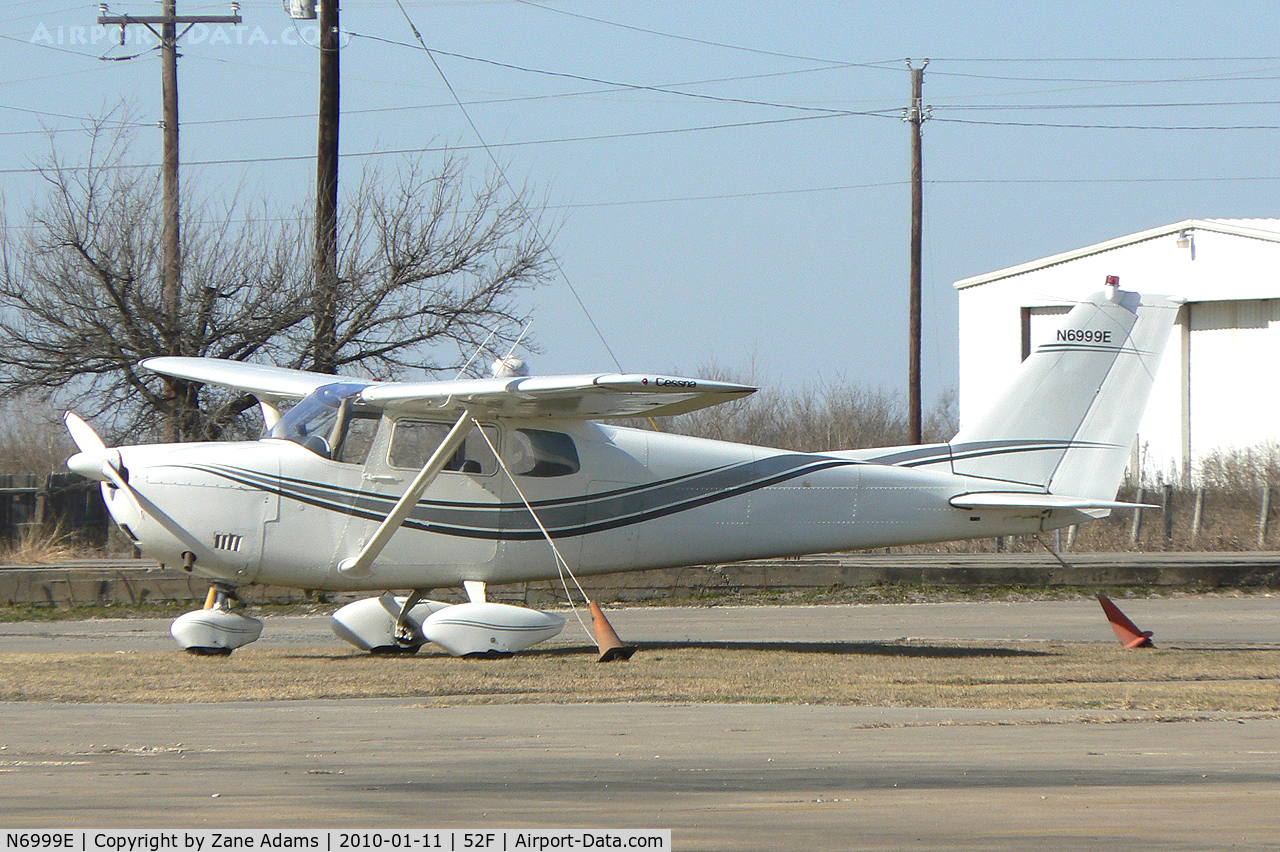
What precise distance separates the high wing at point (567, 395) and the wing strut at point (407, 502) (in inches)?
9.0

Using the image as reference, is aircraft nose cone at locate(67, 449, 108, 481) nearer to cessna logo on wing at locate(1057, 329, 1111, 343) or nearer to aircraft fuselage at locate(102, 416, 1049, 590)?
aircraft fuselage at locate(102, 416, 1049, 590)

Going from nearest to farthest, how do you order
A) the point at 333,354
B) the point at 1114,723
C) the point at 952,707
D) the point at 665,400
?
the point at 1114,723
the point at 952,707
the point at 665,400
the point at 333,354

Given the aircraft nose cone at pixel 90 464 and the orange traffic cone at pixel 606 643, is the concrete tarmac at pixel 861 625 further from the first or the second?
the aircraft nose cone at pixel 90 464

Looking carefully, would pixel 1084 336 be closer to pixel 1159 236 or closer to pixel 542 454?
pixel 542 454

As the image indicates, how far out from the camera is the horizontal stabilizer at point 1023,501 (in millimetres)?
11391

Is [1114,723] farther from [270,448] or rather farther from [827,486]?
[270,448]

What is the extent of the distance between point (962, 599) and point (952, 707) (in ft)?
30.3

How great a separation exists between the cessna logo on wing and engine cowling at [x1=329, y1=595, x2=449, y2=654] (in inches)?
244

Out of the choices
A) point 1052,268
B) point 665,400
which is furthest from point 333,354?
point 1052,268

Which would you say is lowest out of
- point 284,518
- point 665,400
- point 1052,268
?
point 284,518

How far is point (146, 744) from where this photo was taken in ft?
20.4

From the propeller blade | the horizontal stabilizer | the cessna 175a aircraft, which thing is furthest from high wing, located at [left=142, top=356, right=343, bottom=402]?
the horizontal stabilizer

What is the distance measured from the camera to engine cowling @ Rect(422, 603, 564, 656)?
10.2 m
